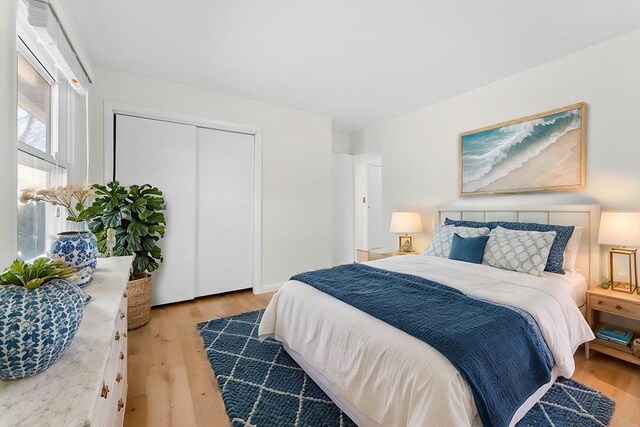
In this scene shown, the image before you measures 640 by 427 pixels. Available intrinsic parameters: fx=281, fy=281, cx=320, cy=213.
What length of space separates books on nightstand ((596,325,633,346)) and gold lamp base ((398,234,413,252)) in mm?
1892

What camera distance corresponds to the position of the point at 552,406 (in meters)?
1.65

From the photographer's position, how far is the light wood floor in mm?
1606

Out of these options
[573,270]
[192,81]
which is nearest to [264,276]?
[192,81]

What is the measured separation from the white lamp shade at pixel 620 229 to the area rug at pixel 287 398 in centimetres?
104

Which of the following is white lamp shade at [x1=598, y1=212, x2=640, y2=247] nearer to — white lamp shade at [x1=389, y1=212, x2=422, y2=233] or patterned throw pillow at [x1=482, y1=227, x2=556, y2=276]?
patterned throw pillow at [x1=482, y1=227, x2=556, y2=276]

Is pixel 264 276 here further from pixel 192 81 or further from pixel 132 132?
pixel 192 81

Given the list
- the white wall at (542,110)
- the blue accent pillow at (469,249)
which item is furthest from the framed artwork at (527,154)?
the blue accent pillow at (469,249)

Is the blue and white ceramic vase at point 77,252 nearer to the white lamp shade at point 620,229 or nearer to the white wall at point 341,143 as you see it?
the white lamp shade at point 620,229

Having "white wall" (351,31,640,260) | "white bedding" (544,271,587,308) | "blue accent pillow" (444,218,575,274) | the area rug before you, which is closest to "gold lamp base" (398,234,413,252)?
"white wall" (351,31,640,260)

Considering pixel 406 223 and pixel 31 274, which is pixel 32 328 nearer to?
pixel 31 274

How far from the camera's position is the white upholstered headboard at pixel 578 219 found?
234cm

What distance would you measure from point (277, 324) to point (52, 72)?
2419mm

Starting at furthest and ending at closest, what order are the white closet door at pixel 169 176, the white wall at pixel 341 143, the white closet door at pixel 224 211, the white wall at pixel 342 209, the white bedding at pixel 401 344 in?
the white wall at pixel 341 143
the white wall at pixel 342 209
the white closet door at pixel 224 211
the white closet door at pixel 169 176
the white bedding at pixel 401 344

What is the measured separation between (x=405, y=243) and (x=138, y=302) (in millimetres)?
3123
